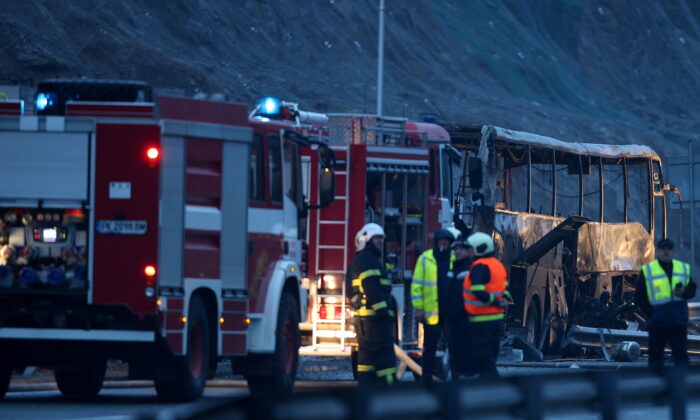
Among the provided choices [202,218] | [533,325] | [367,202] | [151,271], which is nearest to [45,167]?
[151,271]

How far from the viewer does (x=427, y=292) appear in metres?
15.7

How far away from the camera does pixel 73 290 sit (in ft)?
46.2

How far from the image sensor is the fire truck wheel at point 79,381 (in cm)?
1638

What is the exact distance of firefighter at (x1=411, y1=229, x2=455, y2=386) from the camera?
15656 millimetres

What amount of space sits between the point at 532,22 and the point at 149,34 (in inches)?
1217

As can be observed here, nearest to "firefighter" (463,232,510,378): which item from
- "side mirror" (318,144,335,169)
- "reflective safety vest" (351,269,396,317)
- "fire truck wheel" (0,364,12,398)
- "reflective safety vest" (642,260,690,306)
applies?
"reflective safety vest" (351,269,396,317)

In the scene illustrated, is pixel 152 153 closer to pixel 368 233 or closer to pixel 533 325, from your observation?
pixel 368 233

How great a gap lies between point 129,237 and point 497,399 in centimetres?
686

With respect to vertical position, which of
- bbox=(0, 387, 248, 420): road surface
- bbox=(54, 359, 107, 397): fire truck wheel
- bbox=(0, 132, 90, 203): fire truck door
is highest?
bbox=(0, 132, 90, 203): fire truck door

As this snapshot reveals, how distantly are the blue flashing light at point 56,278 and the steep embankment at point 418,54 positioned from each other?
1398 inches

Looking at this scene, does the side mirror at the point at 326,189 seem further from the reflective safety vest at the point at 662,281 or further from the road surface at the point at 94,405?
the reflective safety vest at the point at 662,281

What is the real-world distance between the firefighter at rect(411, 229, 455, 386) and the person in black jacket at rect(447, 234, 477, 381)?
24 centimetres

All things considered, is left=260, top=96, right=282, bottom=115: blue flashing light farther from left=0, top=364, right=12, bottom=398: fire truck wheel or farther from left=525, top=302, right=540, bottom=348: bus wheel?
left=525, top=302, right=540, bottom=348: bus wheel

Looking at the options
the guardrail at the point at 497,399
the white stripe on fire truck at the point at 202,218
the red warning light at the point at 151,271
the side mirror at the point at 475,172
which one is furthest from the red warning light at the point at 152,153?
the side mirror at the point at 475,172
